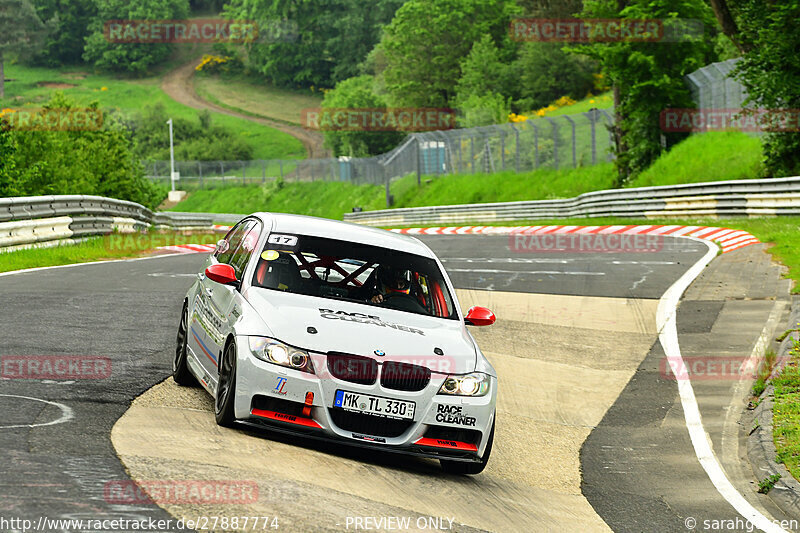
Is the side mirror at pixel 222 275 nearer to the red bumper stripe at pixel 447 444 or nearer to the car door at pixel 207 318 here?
the car door at pixel 207 318

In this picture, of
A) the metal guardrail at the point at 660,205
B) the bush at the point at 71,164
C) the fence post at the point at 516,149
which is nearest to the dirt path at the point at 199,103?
the fence post at the point at 516,149

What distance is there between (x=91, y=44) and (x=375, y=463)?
560ft

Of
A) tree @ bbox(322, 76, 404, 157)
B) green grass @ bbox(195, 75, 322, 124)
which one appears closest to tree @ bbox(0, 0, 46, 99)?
green grass @ bbox(195, 75, 322, 124)

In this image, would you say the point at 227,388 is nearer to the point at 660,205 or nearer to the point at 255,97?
the point at 660,205

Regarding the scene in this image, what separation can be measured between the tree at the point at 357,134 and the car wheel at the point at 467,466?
91030 mm

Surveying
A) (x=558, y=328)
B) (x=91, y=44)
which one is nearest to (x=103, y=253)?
(x=558, y=328)

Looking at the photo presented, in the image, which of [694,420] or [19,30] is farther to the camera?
[19,30]

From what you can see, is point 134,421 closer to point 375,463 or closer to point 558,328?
point 375,463

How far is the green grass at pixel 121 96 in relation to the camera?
129863 millimetres

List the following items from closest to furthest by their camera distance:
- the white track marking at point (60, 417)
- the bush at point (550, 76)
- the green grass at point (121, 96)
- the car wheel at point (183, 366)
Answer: the white track marking at point (60, 417)
the car wheel at point (183, 366)
the bush at point (550, 76)
the green grass at point (121, 96)

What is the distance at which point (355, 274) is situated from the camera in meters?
8.73

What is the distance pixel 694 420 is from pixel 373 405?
4.31 meters

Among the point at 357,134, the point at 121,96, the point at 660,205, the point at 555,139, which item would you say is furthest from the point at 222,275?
the point at 121,96

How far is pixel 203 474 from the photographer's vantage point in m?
6.21
